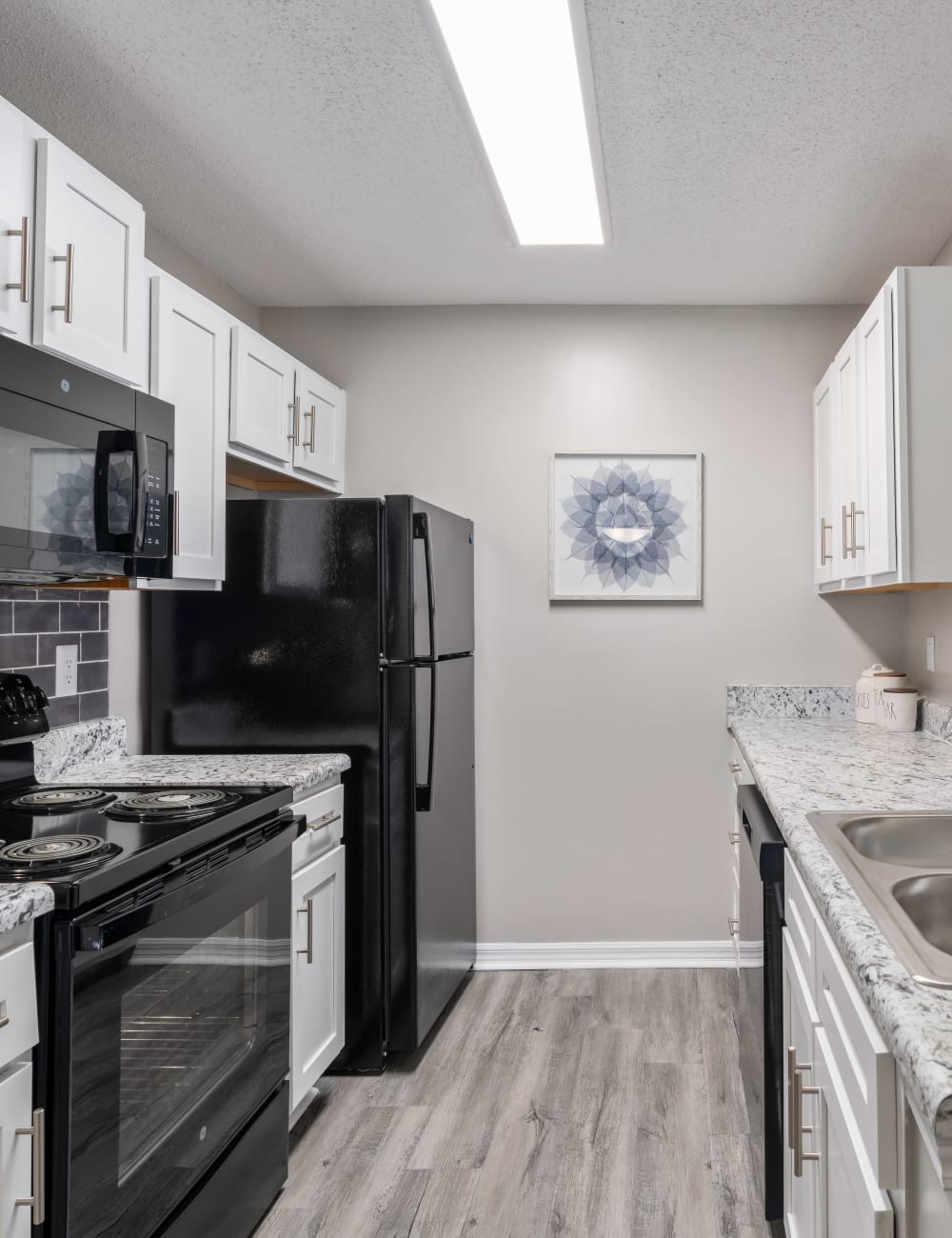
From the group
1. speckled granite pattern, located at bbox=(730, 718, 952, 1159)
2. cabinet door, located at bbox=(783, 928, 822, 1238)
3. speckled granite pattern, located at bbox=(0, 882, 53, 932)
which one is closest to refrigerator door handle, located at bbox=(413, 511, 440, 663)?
speckled granite pattern, located at bbox=(730, 718, 952, 1159)

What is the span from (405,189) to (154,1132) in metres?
2.26

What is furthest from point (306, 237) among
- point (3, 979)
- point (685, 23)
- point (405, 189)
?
point (3, 979)

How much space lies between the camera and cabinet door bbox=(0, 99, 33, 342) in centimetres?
172

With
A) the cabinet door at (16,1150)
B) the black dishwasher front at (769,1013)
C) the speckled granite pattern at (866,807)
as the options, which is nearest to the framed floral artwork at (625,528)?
the speckled granite pattern at (866,807)

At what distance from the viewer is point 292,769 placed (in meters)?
2.36

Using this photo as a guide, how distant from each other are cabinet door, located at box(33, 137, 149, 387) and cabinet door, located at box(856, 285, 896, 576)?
68.6 inches

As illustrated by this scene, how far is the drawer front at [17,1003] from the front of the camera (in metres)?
1.26

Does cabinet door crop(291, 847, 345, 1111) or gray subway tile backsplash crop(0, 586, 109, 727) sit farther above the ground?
gray subway tile backsplash crop(0, 586, 109, 727)

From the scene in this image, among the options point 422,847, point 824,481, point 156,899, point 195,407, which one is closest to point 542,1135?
point 422,847

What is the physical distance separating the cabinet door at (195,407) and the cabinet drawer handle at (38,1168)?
1334mm

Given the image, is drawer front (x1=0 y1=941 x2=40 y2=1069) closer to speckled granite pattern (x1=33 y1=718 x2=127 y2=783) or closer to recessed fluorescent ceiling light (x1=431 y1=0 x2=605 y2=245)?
speckled granite pattern (x1=33 y1=718 x2=127 y2=783)

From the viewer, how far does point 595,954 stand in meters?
3.64

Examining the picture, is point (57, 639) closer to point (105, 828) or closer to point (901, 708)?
point (105, 828)

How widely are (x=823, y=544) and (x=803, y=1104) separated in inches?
88.1
